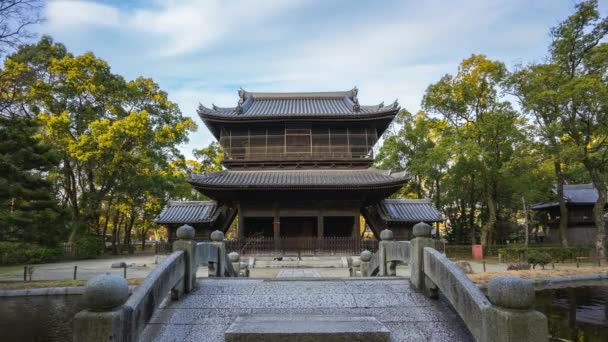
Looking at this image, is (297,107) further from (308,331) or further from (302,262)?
(308,331)

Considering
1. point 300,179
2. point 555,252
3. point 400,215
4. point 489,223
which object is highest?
point 300,179

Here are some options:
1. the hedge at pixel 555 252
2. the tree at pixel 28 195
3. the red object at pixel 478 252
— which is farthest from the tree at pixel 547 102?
the tree at pixel 28 195

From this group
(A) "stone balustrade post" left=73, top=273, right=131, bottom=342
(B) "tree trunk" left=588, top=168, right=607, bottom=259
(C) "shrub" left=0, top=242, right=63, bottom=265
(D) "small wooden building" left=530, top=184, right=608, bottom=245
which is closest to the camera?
(A) "stone balustrade post" left=73, top=273, right=131, bottom=342

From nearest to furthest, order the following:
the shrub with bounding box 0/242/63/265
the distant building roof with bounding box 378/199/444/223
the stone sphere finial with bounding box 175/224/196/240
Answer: the stone sphere finial with bounding box 175/224/196/240, the shrub with bounding box 0/242/63/265, the distant building roof with bounding box 378/199/444/223

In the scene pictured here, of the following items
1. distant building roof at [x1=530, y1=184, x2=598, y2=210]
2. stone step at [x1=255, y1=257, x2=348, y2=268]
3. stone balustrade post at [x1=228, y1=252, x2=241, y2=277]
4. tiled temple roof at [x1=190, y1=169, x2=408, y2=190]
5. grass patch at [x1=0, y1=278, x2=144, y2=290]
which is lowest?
→ stone step at [x1=255, y1=257, x2=348, y2=268]

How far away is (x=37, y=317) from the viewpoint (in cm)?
983

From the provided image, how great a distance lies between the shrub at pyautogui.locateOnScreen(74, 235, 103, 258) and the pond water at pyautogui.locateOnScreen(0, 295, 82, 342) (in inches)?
812

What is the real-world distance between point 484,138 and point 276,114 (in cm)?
1695

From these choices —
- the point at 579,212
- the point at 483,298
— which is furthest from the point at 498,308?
the point at 579,212

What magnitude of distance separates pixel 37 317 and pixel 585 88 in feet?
92.5

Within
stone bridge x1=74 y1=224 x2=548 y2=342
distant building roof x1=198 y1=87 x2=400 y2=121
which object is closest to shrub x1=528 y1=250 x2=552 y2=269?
distant building roof x1=198 y1=87 x2=400 y2=121

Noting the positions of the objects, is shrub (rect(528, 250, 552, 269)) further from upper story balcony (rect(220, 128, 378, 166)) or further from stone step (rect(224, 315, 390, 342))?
stone step (rect(224, 315, 390, 342))

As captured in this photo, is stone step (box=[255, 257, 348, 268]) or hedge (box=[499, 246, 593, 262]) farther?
hedge (box=[499, 246, 593, 262])

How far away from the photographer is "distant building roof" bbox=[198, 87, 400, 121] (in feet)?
81.7
